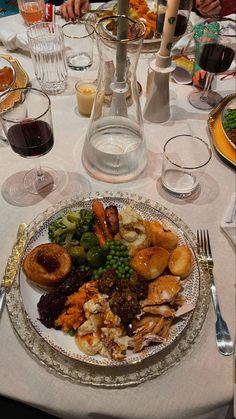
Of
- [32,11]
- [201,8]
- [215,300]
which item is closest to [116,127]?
[215,300]

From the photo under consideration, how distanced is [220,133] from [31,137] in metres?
0.60

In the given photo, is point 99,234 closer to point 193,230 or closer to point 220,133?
point 193,230

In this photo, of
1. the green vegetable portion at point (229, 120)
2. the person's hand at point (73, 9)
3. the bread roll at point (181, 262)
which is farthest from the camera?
the person's hand at point (73, 9)

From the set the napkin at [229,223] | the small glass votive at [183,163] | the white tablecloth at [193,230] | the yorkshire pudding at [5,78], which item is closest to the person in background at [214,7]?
the white tablecloth at [193,230]

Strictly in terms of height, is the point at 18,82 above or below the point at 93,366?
above

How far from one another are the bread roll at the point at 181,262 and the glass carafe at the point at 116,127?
32cm

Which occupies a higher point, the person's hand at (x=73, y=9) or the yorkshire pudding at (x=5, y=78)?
the person's hand at (x=73, y=9)

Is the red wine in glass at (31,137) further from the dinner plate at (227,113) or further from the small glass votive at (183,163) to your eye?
the dinner plate at (227,113)

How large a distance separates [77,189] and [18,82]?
0.52m

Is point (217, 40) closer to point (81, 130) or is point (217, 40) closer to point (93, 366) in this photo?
point (81, 130)

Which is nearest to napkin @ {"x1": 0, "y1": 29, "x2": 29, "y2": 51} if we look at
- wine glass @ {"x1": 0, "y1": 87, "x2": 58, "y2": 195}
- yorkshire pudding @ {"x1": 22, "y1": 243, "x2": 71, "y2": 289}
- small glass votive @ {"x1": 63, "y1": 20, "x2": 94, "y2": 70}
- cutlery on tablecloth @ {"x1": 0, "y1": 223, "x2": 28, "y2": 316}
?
small glass votive @ {"x1": 63, "y1": 20, "x2": 94, "y2": 70}

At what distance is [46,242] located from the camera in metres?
0.93

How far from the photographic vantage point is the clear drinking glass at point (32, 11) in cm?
150

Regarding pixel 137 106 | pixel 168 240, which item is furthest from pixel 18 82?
pixel 168 240
